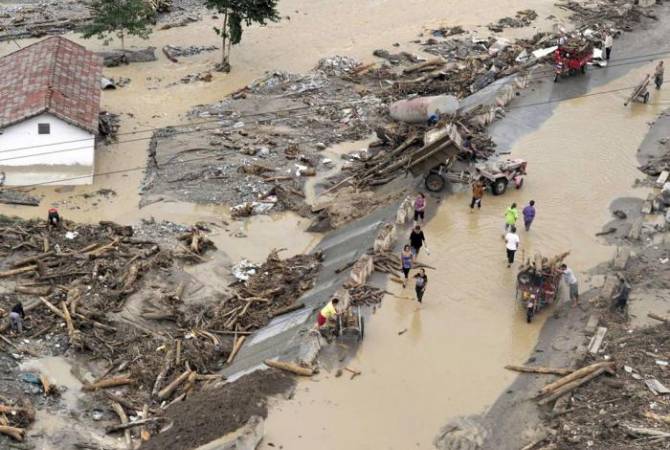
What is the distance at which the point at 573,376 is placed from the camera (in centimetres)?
1970

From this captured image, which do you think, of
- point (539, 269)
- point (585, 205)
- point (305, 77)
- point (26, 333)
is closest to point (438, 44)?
point (305, 77)

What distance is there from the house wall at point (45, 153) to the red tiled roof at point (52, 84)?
427mm

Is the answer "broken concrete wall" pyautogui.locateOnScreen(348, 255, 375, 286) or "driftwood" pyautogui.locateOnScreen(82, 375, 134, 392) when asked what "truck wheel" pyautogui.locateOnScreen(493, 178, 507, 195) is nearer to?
"broken concrete wall" pyautogui.locateOnScreen(348, 255, 375, 286)

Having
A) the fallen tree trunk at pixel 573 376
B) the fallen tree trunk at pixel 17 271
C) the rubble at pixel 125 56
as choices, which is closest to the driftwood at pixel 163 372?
the fallen tree trunk at pixel 17 271

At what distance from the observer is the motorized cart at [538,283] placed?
2227 cm

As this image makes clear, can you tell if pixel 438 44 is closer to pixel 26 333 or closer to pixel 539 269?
pixel 539 269

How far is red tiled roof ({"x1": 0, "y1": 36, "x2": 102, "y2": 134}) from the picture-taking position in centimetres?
3133

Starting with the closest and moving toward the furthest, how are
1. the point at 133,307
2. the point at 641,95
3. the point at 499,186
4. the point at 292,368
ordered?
the point at 292,368, the point at 133,307, the point at 499,186, the point at 641,95

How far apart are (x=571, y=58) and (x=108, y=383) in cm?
2562

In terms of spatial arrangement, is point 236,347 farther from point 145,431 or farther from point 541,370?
point 541,370

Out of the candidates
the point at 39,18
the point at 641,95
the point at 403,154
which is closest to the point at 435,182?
the point at 403,154

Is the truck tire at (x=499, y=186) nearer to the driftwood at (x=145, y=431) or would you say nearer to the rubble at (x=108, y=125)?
the driftwood at (x=145, y=431)

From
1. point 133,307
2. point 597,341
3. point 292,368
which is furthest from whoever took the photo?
point 133,307

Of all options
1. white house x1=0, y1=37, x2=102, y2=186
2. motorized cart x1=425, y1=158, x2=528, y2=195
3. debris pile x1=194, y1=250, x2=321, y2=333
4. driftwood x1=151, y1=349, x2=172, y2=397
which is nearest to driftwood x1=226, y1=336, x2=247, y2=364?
debris pile x1=194, y1=250, x2=321, y2=333
